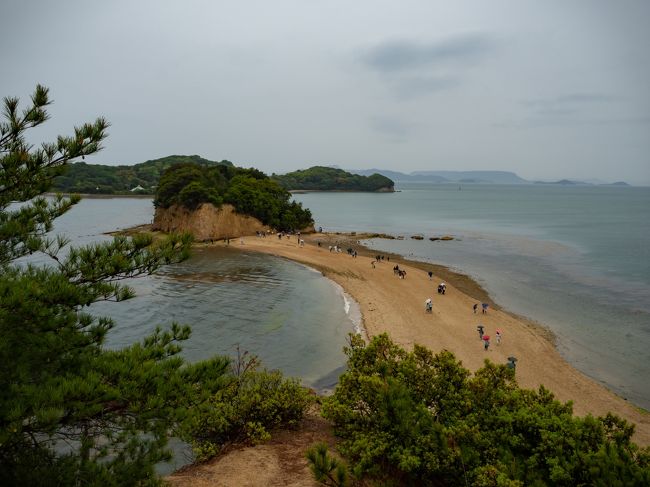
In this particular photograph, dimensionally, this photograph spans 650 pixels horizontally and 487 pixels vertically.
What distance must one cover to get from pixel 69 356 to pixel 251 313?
2125cm

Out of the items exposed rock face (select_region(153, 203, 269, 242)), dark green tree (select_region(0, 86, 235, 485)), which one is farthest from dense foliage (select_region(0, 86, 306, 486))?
exposed rock face (select_region(153, 203, 269, 242))

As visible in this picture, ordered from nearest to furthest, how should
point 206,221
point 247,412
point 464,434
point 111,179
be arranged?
point 464,434 → point 247,412 → point 206,221 → point 111,179

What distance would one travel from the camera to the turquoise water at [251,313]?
70.4 feet

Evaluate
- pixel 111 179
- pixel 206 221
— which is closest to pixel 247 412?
pixel 206 221

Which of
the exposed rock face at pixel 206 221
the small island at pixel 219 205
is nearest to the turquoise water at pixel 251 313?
the exposed rock face at pixel 206 221

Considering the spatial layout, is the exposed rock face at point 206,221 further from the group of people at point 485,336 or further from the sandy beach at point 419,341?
the group of people at point 485,336

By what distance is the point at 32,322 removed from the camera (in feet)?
21.0

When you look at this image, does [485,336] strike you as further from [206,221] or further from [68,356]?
[206,221]

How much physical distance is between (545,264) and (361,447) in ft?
148

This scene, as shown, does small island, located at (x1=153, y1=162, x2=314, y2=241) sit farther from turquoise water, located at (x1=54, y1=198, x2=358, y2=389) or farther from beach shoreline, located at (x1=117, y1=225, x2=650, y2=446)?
beach shoreline, located at (x1=117, y1=225, x2=650, y2=446)

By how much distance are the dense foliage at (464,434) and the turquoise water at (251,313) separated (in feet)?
27.0

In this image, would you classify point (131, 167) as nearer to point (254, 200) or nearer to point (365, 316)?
point (254, 200)

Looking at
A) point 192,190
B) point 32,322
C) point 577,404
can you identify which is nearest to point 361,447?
point 32,322

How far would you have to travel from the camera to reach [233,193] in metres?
61.7
